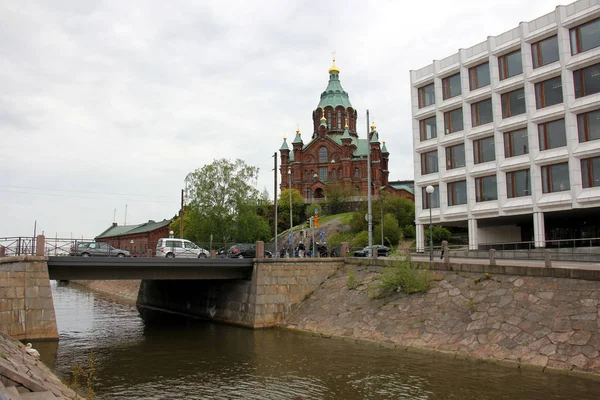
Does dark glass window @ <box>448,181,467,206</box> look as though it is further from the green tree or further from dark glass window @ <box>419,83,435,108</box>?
the green tree

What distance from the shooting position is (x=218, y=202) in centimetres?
6594

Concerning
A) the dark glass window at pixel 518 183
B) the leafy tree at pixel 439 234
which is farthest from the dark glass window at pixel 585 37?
the leafy tree at pixel 439 234

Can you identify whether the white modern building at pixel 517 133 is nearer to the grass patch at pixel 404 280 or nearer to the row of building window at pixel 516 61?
the row of building window at pixel 516 61

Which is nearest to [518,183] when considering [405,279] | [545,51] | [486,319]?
[545,51]

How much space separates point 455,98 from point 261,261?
24.6m

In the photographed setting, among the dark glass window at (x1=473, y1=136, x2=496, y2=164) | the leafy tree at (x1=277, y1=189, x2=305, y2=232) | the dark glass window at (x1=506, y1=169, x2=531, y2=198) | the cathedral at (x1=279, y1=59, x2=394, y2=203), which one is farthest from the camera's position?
the cathedral at (x1=279, y1=59, x2=394, y2=203)

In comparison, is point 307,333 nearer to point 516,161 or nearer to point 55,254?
point 55,254

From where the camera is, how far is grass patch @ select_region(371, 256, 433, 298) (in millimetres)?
26375

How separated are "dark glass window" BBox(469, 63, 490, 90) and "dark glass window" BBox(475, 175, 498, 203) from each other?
7.81 m

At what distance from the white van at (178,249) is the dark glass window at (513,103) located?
26.1m

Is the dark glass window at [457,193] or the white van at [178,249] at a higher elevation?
the dark glass window at [457,193]

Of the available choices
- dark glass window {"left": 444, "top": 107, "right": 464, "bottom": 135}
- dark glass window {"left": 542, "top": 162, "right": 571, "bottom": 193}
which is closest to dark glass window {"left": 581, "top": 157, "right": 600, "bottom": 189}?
dark glass window {"left": 542, "top": 162, "right": 571, "bottom": 193}

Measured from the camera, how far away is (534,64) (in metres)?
39.7

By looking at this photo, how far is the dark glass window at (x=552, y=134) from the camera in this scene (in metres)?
37.8
